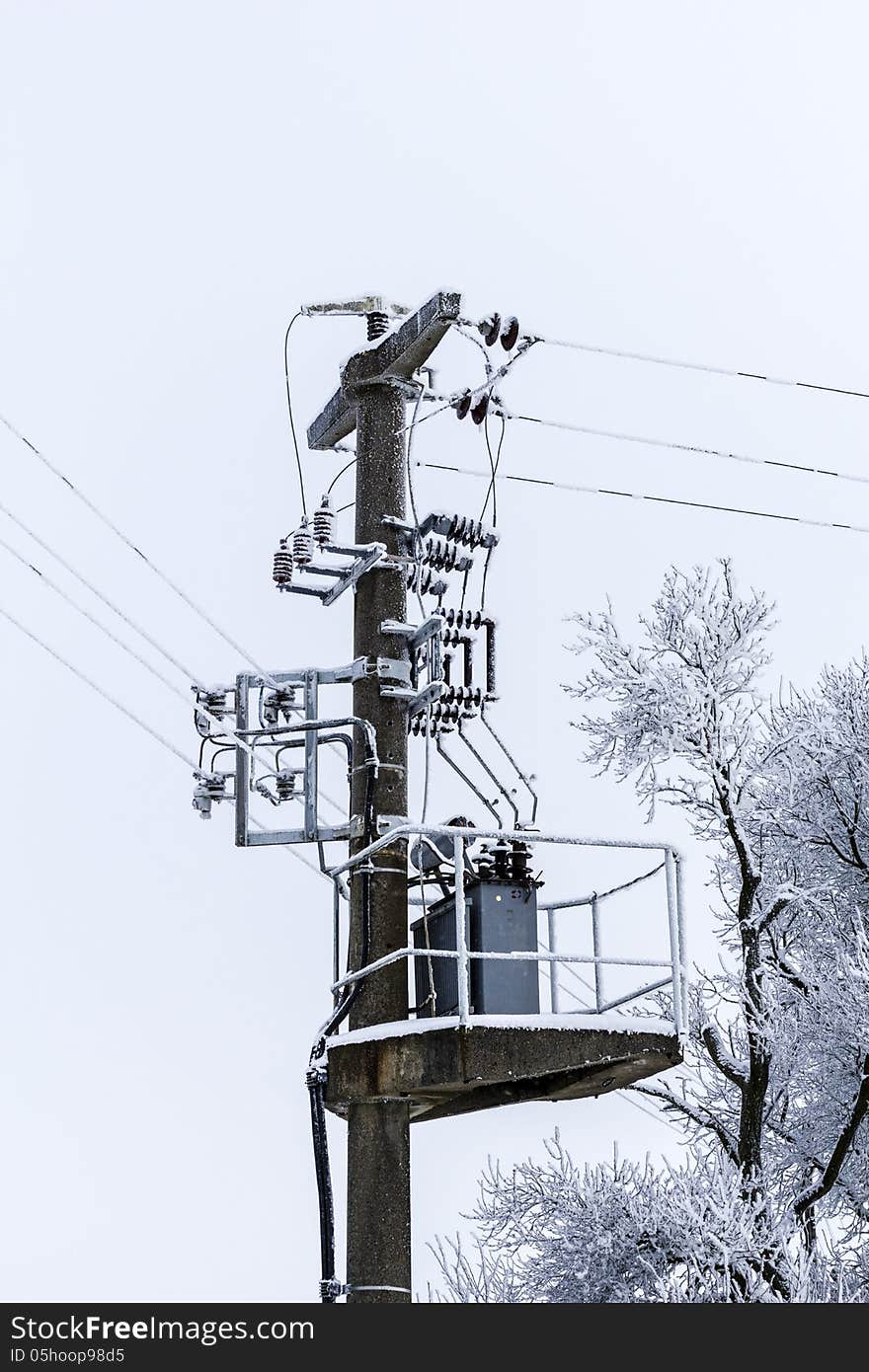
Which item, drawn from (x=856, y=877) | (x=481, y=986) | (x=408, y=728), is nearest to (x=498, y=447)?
(x=408, y=728)

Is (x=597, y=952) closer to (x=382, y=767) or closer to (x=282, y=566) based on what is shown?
(x=382, y=767)

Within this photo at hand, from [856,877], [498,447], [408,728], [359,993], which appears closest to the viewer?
[359,993]

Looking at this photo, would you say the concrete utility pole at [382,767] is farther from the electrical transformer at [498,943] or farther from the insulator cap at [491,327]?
the electrical transformer at [498,943]

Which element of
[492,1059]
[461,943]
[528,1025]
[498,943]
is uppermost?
[498,943]

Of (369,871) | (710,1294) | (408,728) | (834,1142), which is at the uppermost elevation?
(408,728)

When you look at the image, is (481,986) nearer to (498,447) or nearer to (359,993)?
(359,993)

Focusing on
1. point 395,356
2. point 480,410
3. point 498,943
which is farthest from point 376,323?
point 498,943

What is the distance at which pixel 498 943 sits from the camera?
1443cm

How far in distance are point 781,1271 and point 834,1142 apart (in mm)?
2472

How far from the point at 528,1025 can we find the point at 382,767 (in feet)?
9.99

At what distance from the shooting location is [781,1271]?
18.1 metres

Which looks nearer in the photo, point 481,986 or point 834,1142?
point 481,986

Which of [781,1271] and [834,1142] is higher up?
[834,1142]

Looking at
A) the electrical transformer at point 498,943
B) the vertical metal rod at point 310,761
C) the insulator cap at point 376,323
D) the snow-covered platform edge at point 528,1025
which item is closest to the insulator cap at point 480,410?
the insulator cap at point 376,323
